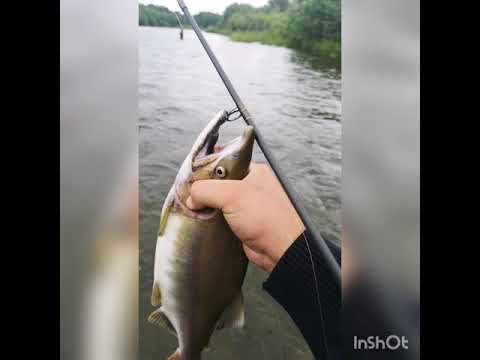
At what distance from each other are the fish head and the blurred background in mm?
54

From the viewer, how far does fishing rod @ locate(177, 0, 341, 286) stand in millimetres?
1922

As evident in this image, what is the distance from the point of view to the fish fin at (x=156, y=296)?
1.92 metres

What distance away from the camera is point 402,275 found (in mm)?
2045

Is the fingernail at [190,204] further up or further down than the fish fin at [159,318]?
further up

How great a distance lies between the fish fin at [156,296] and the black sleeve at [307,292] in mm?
416

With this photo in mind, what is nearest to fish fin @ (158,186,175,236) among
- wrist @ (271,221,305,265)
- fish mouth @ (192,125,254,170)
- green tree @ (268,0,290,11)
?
fish mouth @ (192,125,254,170)

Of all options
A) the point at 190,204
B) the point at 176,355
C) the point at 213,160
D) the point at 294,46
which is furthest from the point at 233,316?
the point at 294,46

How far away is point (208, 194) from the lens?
6.09 ft

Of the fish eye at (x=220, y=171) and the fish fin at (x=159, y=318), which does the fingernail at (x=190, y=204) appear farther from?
the fish fin at (x=159, y=318)

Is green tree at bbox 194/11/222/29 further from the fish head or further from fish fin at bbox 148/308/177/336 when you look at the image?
fish fin at bbox 148/308/177/336

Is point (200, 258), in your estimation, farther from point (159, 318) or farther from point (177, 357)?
point (177, 357)

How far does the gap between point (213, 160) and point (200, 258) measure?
14.8 inches

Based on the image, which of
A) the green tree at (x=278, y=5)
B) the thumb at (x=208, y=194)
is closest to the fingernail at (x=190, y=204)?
the thumb at (x=208, y=194)

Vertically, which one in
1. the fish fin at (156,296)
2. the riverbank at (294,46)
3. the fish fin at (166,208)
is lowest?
the fish fin at (156,296)
